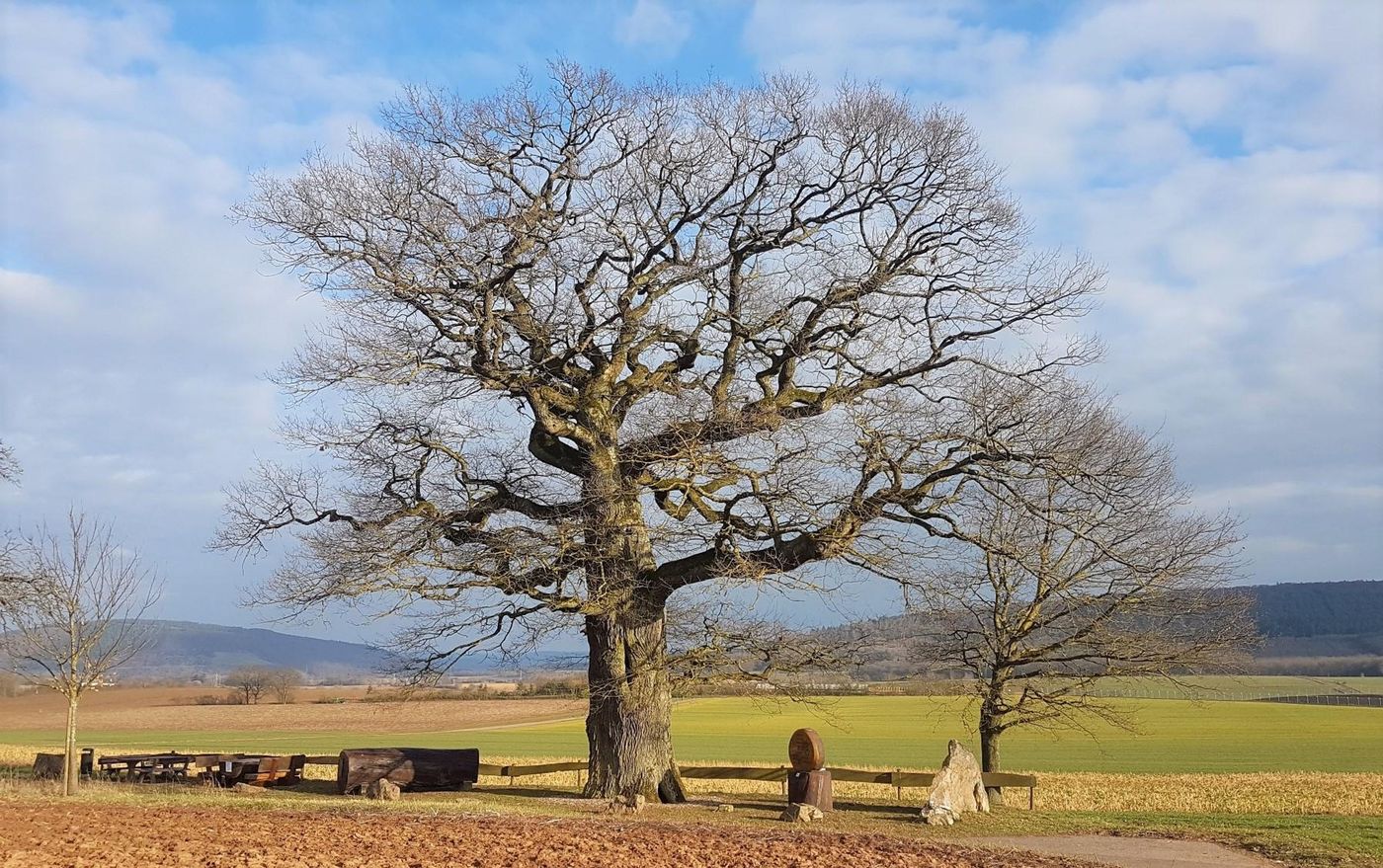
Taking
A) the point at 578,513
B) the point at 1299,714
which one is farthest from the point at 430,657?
the point at 1299,714

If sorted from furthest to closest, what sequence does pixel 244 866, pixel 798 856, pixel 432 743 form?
pixel 432 743 → pixel 798 856 → pixel 244 866

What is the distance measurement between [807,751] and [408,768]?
7.49 metres

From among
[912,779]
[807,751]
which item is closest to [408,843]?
[807,751]

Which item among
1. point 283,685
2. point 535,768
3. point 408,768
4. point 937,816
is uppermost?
point 408,768

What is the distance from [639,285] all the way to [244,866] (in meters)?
13.0

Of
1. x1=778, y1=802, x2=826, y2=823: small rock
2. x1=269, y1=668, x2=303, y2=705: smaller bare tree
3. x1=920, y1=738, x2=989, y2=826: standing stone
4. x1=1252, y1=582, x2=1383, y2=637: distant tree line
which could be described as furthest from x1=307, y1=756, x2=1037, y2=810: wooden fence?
x1=1252, y1=582, x2=1383, y2=637: distant tree line

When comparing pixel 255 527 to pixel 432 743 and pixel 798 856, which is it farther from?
pixel 432 743

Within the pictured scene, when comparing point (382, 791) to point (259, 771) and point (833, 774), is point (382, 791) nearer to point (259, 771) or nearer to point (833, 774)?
point (259, 771)

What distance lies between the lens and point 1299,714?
62.6 metres

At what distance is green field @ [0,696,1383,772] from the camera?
127 feet

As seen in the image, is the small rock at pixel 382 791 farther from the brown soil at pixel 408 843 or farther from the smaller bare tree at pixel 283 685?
the smaller bare tree at pixel 283 685

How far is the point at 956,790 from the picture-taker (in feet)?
66.2

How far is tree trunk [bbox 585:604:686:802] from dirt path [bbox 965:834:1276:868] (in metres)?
5.81

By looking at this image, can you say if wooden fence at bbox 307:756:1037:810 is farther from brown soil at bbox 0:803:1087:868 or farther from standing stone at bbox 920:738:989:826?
brown soil at bbox 0:803:1087:868
